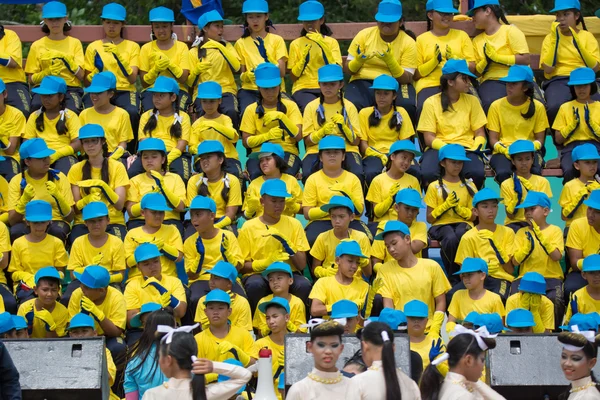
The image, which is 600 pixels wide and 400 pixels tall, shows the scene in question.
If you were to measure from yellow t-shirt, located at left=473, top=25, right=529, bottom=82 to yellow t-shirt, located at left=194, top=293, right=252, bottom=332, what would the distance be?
4.18 m

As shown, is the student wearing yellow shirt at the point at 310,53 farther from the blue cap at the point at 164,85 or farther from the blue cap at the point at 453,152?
the blue cap at the point at 453,152

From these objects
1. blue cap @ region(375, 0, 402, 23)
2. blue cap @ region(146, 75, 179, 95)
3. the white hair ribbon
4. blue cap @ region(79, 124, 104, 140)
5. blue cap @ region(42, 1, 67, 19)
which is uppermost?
blue cap @ region(42, 1, 67, 19)

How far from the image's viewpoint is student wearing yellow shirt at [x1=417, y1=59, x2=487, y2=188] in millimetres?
13297

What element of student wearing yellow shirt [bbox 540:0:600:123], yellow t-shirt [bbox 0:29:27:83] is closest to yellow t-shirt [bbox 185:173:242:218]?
yellow t-shirt [bbox 0:29:27:83]

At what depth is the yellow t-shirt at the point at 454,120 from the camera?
43.9 ft

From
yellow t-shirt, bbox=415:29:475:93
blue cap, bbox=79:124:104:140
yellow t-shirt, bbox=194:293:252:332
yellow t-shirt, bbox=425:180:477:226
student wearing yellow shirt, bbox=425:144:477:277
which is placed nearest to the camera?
yellow t-shirt, bbox=194:293:252:332

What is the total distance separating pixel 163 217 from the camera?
40.7 ft

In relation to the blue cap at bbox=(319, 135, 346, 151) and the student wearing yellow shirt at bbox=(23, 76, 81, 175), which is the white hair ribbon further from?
the student wearing yellow shirt at bbox=(23, 76, 81, 175)

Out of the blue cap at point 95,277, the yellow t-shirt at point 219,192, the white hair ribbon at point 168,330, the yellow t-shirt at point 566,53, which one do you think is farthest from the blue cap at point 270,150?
the white hair ribbon at point 168,330

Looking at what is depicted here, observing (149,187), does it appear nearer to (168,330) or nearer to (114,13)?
(114,13)

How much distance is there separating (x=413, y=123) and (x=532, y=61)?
5.94 feet

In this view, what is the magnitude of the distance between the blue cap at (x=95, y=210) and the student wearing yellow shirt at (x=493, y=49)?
13.2 ft

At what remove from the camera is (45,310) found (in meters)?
11.4

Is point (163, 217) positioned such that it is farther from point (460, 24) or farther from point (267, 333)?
point (460, 24)
